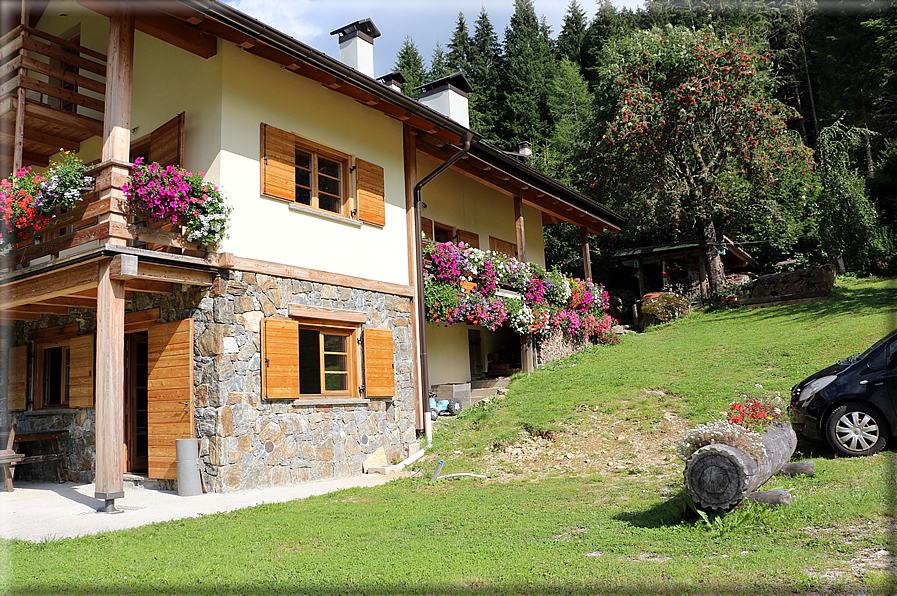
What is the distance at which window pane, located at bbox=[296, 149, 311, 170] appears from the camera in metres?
10.7

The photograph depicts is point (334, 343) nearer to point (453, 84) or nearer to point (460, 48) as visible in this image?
point (453, 84)

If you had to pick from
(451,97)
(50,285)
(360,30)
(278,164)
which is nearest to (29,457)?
(50,285)

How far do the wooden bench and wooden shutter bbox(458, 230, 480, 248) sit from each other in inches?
375

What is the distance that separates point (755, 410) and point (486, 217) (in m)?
11.4

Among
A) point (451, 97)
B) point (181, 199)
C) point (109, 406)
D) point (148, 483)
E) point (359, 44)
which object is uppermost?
point (451, 97)

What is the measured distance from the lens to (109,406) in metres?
7.41

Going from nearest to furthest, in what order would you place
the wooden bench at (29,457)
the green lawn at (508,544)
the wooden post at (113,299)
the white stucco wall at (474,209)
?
the green lawn at (508,544) < the wooden post at (113,299) < the wooden bench at (29,457) < the white stucco wall at (474,209)

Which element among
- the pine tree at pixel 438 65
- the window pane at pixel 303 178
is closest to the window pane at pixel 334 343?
the window pane at pixel 303 178

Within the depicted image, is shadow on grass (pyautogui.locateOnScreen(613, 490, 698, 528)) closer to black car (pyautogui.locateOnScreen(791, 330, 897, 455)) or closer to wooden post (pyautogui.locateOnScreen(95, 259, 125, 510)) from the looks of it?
black car (pyautogui.locateOnScreen(791, 330, 897, 455))

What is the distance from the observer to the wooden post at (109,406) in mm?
7359

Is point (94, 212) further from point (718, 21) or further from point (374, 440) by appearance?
point (718, 21)

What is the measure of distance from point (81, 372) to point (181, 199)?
4.19 meters

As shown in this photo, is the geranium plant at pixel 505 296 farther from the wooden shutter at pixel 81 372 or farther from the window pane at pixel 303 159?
the wooden shutter at pixel 81 372

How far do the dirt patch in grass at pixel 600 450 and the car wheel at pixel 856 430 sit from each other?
72.0 inches
